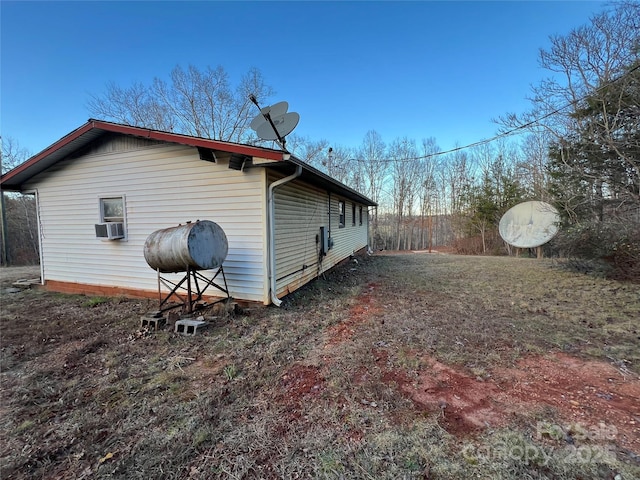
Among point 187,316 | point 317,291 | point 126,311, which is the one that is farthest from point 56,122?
point 317,291

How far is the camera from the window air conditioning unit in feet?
18.4

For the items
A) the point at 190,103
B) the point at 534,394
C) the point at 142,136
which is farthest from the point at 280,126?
the point at 190,103

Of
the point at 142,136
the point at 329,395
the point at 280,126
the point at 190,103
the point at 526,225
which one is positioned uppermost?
the point at 190,103

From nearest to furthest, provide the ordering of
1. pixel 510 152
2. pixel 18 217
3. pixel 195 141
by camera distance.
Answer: pixel 195 141, pixel 18 217, pixel 510 152

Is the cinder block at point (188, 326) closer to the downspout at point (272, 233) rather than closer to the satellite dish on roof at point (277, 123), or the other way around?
the downspout at point (272, 233)

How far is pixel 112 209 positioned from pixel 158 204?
4.65 ft

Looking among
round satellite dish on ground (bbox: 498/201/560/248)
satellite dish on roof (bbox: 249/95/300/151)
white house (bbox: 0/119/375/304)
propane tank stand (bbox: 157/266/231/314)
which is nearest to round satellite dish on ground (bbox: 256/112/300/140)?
satellite dish on roof (bbox: 249/95/300/151)

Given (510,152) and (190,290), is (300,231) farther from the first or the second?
(510,152)

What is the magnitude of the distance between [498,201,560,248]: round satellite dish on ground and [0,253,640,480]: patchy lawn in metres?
6.99

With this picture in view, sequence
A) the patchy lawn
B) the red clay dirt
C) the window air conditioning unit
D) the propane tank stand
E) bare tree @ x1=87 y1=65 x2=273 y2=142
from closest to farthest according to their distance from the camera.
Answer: the patchy lawn, the red clay dirt, the propane tank stand, the window air conditioning unit, bare tree @ x1=87 y1=65 x2=273 y2=142

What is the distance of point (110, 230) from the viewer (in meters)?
5.61

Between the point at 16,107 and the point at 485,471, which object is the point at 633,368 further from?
the point at 16,107

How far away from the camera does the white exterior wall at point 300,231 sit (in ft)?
17.3

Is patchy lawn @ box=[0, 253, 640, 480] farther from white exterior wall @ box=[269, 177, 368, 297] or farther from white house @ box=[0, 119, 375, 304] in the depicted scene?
white house @ box=[0, 119, 375, 304]
